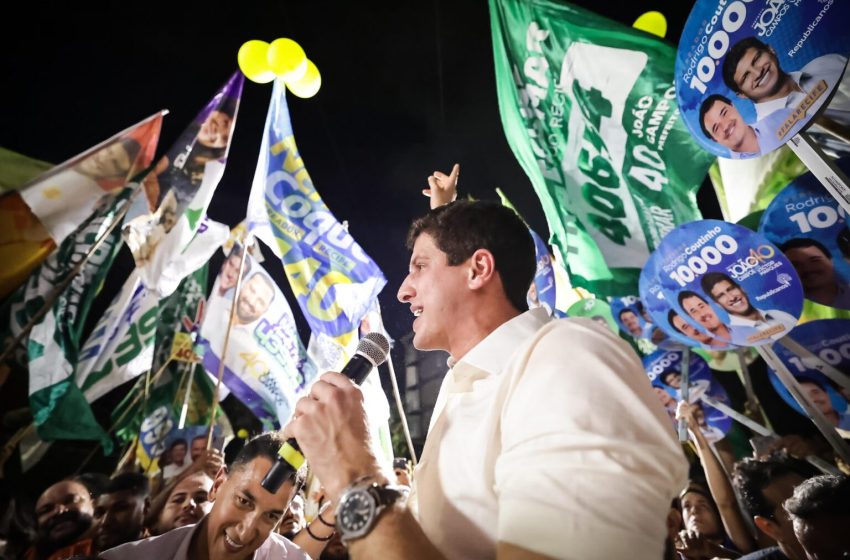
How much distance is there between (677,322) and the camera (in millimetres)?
4508

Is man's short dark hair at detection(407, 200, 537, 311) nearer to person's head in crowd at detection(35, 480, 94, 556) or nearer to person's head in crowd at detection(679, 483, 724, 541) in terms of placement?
person's head in crowd at detection(679, 483, 724, 541)

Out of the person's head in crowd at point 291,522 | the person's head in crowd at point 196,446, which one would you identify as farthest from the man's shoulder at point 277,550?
the person's head in crowd at point 196,446

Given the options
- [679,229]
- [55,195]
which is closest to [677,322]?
[679,229]

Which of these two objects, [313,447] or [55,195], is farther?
[55,195]

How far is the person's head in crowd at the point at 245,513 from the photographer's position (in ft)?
8.74

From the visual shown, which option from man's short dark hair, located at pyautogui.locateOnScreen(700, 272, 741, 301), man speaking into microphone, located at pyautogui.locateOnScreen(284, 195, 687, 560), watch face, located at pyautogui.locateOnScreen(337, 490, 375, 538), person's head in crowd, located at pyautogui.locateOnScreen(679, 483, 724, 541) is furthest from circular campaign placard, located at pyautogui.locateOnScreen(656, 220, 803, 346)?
watch face, located at pyautogui.locateOnScreen(337, 490, 375, 538)

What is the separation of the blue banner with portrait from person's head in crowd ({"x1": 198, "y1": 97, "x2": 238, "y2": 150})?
1.72ft

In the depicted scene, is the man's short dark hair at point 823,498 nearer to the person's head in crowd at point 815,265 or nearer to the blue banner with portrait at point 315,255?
the person's head in crowd at point 815,265

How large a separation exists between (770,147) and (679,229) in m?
1.13

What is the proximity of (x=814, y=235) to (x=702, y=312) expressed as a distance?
107 cm

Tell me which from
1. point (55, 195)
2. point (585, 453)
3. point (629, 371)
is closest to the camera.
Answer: point (585, 453)

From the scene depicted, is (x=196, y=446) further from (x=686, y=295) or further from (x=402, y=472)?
(x=686, y=295)

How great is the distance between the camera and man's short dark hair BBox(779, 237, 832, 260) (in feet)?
12.8

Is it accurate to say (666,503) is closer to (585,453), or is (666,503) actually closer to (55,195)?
(585,453)
